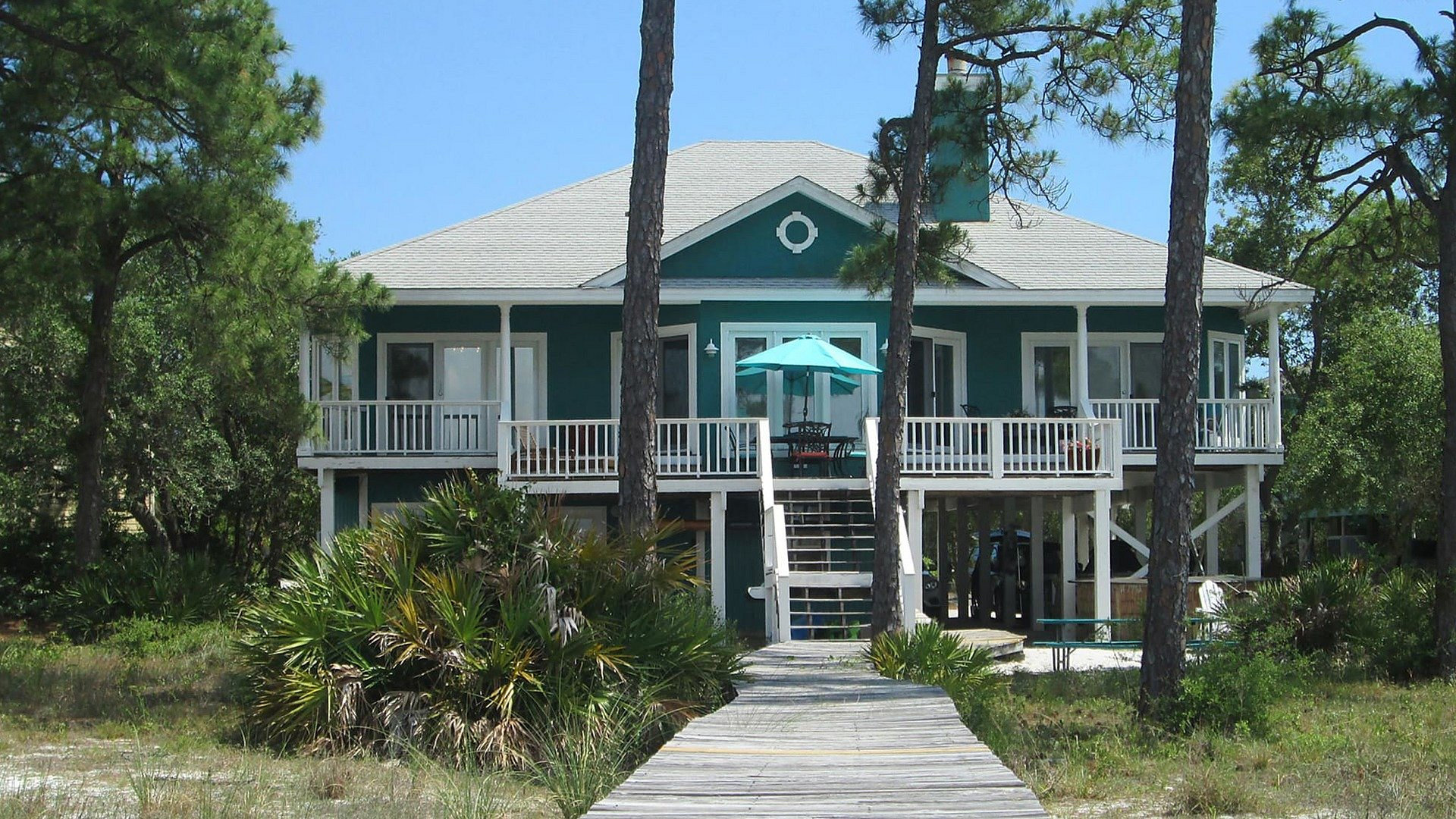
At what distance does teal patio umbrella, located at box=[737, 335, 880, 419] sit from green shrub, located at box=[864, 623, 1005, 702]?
7.41m

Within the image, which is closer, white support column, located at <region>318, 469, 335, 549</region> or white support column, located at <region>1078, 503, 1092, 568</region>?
white support column, located at <region>318, 469, 335, 549</region>

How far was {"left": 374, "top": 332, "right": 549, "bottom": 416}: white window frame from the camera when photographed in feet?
→ 77.3

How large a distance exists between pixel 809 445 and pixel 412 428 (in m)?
6.17

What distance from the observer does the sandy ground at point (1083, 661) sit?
17609 mm

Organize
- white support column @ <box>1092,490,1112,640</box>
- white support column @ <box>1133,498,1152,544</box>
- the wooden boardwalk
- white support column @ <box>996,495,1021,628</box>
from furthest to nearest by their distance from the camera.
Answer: white support column @ <box>996,495,1021,628</box> < white support column @ <box>1133,498,1152,544</box> < white support column @ <box>1092,490,1112,640</box> < the wooden boardwalk

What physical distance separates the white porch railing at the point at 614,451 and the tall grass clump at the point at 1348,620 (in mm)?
7089

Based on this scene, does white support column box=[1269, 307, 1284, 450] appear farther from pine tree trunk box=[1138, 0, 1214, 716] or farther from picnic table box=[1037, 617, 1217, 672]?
pine tree trunk box=[1138, 0, 1214, 716]

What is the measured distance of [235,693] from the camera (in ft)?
43.1

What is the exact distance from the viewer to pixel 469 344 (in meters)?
23.9

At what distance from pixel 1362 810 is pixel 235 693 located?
29.8ft

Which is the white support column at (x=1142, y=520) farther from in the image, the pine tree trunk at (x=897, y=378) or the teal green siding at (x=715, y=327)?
the pine tree trunk at (x=897, y=378)

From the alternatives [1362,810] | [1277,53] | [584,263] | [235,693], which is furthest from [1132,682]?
[584,263]

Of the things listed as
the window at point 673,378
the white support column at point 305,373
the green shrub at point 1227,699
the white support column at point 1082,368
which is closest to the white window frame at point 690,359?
the window at point 673,378

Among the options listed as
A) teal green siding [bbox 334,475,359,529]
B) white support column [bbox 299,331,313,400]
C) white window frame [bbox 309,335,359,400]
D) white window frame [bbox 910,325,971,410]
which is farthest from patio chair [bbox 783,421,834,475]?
white support column [bbox 299,331,313,400]
